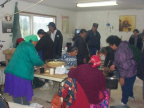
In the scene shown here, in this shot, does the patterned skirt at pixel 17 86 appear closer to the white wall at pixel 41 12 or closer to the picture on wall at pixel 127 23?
the white wall at pixel 41 12

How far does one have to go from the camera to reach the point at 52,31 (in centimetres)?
443

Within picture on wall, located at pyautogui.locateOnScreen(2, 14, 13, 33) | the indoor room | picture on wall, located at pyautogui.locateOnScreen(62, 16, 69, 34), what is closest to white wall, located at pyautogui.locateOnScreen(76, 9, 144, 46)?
the indoor room

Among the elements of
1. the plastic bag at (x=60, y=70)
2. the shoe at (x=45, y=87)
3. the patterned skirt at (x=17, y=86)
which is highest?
the plastic bag at (x=60, y=70)

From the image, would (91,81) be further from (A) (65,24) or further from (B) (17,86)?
(A) (65,24)

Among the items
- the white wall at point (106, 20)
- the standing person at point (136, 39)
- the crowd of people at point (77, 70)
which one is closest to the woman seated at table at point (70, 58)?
the crowd of people at point (77, 70)

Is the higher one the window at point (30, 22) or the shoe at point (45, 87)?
the window at point (30, 22)

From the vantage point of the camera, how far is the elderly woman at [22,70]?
2479mm

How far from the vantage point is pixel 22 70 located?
248 cm

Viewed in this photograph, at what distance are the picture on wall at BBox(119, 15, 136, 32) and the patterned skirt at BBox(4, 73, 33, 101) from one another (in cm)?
602

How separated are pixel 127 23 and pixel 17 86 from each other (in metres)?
6.22

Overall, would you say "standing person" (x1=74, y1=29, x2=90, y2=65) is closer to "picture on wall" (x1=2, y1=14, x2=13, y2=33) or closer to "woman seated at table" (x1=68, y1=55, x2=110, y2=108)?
"woman seated at table" (x1=68, y1=55, x2=110, y2=108)

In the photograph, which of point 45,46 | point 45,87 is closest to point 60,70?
point 45,46

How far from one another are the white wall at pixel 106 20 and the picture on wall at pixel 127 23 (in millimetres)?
133

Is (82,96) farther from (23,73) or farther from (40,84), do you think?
(40,84)
